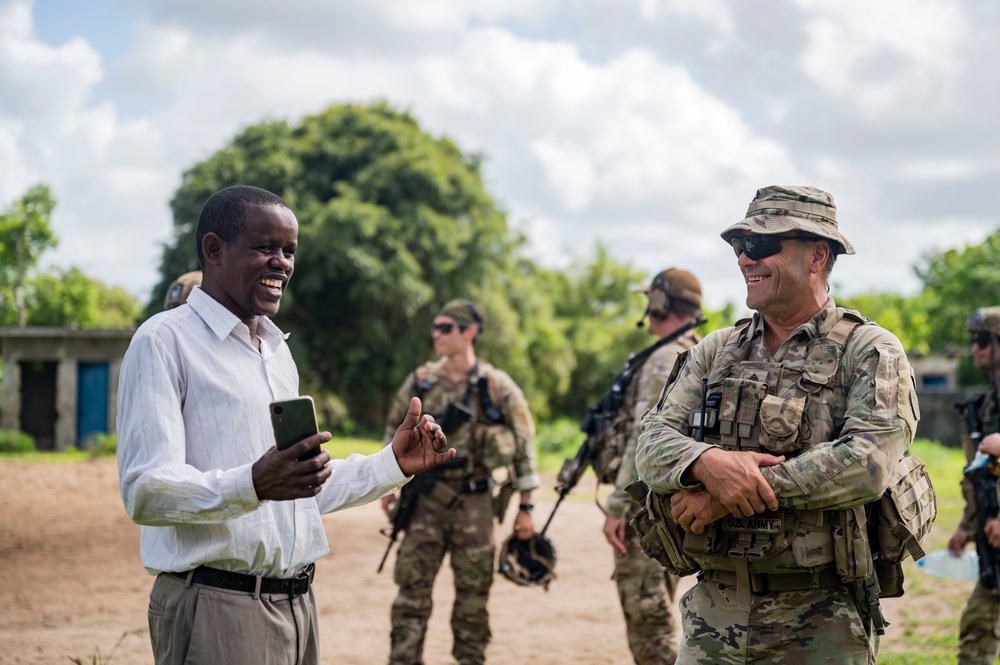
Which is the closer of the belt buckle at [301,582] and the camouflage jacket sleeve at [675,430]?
the belt buckle at [301,582]

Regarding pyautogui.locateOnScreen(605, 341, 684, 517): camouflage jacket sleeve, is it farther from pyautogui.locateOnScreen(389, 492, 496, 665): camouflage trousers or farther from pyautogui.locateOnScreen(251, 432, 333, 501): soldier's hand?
pyautogui.locateOnScreen(251, 432, 333, 501): soldier's hand

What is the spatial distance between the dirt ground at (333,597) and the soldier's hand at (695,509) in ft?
13.4

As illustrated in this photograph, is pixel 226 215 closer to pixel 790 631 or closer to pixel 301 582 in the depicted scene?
pixel 301 582

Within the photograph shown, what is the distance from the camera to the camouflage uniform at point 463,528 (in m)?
6.59

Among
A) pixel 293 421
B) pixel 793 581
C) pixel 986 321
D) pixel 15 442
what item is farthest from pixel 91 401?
pixel 293 421

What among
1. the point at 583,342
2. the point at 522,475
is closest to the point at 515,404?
the point at 522,475

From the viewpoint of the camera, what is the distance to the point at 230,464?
2.92 metres

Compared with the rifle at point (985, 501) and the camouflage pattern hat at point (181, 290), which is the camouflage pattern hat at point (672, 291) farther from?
the camouflage pattern hat at point (181, 290)

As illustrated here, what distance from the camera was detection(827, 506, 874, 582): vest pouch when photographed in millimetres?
3293

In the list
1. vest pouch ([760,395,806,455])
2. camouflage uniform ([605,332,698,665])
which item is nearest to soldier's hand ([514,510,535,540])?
camouflage uniform ([605,332,698,665])

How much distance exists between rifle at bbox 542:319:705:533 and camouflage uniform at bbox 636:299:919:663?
254 centimetres

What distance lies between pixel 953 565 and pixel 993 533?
0.65 meters

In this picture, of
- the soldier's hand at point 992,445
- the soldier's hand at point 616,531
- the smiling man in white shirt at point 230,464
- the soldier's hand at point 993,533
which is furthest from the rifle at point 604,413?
the smiling man in white shirt at point 230,464

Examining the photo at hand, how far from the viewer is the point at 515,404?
7.07m
